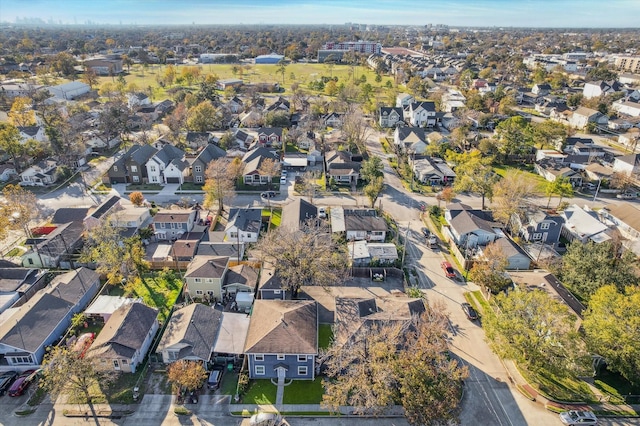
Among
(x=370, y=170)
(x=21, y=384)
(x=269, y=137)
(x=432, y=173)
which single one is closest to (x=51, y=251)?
(x=21, y=384)

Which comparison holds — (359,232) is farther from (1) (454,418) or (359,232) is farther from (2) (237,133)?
(2) (237,133)

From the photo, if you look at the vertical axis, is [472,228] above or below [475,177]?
below

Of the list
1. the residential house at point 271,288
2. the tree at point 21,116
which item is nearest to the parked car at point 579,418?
the residential house at point 271,288

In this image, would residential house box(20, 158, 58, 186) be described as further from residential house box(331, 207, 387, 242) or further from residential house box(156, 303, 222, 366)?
residential house box(331, 207, 387, 242)

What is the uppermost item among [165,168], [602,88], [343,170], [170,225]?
[602,88]

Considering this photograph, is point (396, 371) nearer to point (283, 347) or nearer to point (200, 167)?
point (283, 347)

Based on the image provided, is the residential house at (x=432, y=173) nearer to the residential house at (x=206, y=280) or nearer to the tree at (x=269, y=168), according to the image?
the tree at (x=269, y=168)

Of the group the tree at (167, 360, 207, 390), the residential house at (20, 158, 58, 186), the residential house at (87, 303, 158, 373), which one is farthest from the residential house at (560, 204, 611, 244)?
the residential house at (20, 158, 58, 186)
